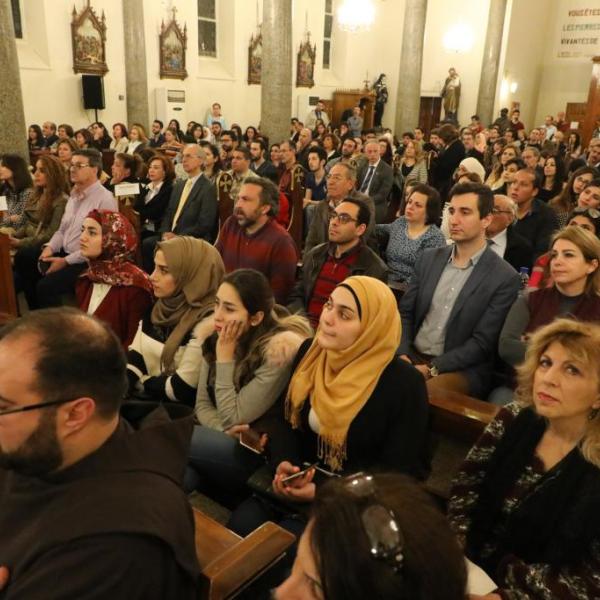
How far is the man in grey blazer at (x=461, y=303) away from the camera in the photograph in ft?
9.72

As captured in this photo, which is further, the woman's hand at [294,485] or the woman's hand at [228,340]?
the woman's hand at [228,340]

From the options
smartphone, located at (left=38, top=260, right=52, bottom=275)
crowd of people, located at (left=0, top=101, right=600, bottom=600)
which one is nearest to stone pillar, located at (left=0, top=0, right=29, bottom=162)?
crowd of people, located at (left=0, top=101, right=600, bottom=600)

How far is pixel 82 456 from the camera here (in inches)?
50.1

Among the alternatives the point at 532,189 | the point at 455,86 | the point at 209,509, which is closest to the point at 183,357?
the point at 209,509

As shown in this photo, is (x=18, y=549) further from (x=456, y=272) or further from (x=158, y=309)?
(x=456, y=272)

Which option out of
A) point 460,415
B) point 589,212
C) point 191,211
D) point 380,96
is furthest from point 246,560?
point 380,96

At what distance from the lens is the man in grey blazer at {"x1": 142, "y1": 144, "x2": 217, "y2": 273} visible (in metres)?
5.45

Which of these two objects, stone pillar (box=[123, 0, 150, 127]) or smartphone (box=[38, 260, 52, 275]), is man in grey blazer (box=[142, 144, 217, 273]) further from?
stone pillar (box=[123, 0, 150, 127])

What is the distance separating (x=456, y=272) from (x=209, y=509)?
1.73 m

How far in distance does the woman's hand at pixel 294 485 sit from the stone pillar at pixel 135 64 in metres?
12.2

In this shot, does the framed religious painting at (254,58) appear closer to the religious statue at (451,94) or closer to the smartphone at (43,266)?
the religious statue at (451,94)

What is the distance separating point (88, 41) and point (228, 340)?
11534mm

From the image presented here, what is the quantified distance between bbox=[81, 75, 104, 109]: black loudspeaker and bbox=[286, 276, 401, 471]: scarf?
1158cm

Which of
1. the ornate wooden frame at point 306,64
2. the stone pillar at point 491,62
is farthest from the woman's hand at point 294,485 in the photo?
the stone pillar at point 491,62
